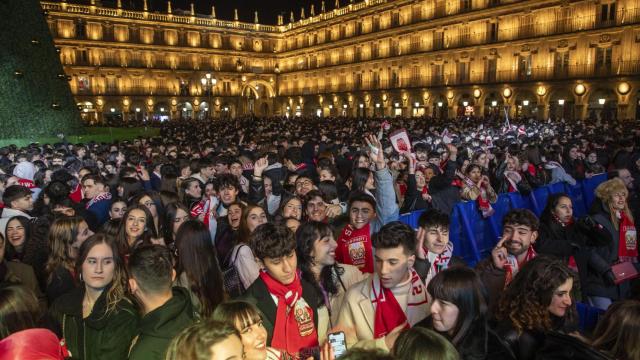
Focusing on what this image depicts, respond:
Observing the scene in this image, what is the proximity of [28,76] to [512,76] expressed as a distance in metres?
34.7

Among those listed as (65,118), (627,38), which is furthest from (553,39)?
(65,118)

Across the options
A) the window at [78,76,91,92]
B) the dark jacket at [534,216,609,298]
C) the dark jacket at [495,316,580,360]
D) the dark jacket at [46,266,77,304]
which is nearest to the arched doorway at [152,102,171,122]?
the window at [78,76,91,92]

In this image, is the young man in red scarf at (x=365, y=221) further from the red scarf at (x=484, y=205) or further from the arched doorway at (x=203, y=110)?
the arched doorway at (x=203, y=110)

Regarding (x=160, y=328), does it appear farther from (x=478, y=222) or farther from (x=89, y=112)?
(x=89, y=112)

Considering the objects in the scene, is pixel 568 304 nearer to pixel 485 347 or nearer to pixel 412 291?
pixel 485 347

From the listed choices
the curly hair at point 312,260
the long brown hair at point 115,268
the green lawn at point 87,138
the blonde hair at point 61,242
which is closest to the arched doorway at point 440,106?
the green lawn at point 87,138

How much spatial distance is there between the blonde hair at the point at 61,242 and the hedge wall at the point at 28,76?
51.2ft

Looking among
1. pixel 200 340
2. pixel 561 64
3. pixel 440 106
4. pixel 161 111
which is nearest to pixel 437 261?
pixel 200 340

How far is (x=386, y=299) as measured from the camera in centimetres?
362

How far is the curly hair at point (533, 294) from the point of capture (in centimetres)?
343

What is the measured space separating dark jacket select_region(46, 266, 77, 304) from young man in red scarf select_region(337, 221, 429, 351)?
270cm

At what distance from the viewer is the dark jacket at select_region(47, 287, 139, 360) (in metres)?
3.32

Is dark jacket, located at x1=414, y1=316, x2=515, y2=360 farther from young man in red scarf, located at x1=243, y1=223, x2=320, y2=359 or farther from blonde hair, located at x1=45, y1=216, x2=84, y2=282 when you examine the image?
blonde hair, located at x1=45, y1=216, x2=84, y2=282

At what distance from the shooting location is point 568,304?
3529mm
